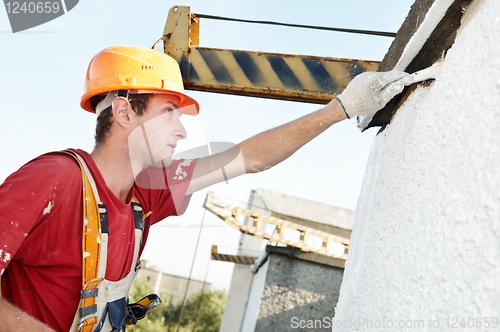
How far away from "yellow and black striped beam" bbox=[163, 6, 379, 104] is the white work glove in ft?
2.31

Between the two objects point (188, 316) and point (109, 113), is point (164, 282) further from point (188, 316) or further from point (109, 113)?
point (109, 113)

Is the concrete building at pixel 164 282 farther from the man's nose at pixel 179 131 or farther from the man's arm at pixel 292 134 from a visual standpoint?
the man's nose at pixel 179 131

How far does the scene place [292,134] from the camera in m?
1.80

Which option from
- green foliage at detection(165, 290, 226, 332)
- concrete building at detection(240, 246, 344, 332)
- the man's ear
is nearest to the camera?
the man's ear

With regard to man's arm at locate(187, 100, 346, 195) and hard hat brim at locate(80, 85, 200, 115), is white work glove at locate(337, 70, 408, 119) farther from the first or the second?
hard hat brim at locate(80, 85, 200, 115)

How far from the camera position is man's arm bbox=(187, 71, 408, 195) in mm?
1574

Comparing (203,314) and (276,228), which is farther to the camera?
(203,314)

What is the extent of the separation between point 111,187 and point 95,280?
471 millimetres

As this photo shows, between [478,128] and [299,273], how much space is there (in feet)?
16.0

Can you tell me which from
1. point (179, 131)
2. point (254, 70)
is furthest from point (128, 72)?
point (254, 70)

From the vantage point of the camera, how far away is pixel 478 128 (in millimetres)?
827

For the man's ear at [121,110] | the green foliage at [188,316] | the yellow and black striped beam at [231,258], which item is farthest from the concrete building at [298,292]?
the green foliage at [188,316]

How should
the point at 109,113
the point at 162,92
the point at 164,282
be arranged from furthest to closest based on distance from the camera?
the point at 164,282 → the point at 162,92 → the point at 109,113

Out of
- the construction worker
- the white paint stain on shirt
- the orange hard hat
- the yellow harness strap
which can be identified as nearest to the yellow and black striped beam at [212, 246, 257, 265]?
the construction worker
